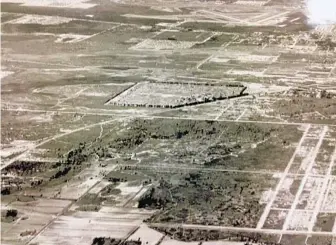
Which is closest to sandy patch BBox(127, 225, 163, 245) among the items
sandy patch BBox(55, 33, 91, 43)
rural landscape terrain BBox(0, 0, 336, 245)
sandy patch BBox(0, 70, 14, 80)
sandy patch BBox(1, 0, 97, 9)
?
rural landscape terrain BBox(0, 0, 336, 245)

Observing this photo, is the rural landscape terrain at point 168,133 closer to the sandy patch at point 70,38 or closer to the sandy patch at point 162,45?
the sandy patch at point 70,38

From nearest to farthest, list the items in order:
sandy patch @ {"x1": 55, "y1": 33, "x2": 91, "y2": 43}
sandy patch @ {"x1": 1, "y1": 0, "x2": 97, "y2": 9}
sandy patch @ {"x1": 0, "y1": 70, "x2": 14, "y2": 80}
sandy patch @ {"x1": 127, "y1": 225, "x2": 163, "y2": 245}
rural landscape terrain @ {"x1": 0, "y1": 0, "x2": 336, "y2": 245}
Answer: sandy patch @ {"x1": 127, "y1": 225, "x2": 163, "y2": 245}, rural landscape terrain @ {"x1": 0, "y1": 0, "x2": 336, "y2": 245}, sandy patch @ {"x1": 0, "y1": 70, "x2": 14, "y2": 80}, sandy patch @ {"x1": 55, "y1": 33, "x2": 91, "y2": 43}, sandy patch @ {"x1": 1, "y1": 0, "x2": 97, "y2": 9}

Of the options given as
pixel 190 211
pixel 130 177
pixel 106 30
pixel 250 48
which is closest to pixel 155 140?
pixel 130 177

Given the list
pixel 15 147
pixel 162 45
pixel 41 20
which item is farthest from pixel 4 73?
pixel 41 20

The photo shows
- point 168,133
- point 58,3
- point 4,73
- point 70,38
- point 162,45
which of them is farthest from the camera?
point 58,3

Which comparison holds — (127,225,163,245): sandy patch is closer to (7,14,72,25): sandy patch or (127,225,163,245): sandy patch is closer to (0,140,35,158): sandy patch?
(0,140,35,158): sandy patch

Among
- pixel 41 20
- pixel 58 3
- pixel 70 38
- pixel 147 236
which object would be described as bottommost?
pixel 147 236

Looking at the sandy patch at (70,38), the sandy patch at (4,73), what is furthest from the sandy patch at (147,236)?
the sandy patch at (70,38)

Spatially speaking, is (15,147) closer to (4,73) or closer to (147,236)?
(147,236)
